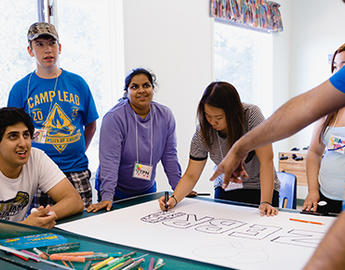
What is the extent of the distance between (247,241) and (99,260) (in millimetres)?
483

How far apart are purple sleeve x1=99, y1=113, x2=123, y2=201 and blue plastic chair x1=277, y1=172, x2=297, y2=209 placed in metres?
0.95

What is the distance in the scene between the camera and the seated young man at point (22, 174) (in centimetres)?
166

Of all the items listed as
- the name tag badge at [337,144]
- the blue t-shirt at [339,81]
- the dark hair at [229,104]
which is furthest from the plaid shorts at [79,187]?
the blue t-shirt at [339,81]

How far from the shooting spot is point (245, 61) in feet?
17.3

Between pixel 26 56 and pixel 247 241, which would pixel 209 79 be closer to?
pixel 26 56

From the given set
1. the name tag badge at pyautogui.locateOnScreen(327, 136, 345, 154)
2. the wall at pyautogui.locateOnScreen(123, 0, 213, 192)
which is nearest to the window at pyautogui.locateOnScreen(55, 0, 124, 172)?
the wall at pyautogui.locateOnScreen(123, 0, 213, 192)

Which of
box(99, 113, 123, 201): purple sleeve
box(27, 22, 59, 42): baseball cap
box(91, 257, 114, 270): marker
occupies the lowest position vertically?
box(91, 257, 114, 270): marker

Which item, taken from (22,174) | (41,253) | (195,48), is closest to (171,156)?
(22,174)

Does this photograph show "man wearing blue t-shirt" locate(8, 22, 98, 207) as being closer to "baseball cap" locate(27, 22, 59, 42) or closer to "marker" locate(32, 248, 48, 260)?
"baseball cap" locate(27, 22, 59, 42)

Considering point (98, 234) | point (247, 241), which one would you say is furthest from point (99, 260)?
point (247, 241)

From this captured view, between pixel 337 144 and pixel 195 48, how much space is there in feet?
8.46

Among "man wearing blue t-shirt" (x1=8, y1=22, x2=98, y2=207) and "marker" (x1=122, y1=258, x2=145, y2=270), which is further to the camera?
"man wearing blue t-shirt" (x1=8, y1=22, x2=98, y2=207)

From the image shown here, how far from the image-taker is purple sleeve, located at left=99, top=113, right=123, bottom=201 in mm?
1915

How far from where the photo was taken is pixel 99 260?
961 millimetres
